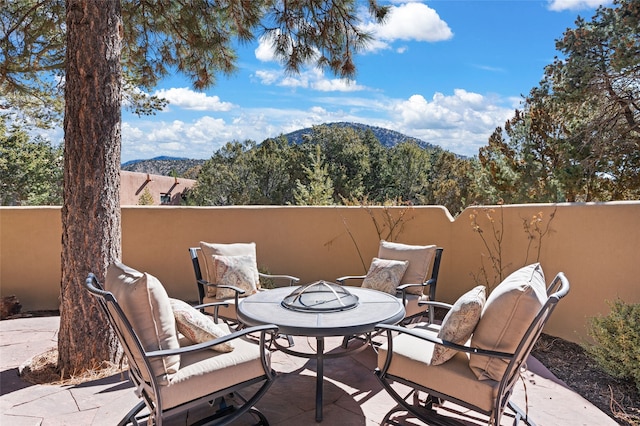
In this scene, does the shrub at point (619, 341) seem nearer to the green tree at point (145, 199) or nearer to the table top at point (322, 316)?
the table top at point (322, 316)

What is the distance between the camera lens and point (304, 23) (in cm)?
489

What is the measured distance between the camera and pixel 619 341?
318 cm

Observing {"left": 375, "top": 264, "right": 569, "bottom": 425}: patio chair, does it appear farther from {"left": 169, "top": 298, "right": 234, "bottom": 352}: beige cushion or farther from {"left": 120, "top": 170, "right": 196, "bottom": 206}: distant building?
{"left": 120, "top": 170, "right": 196, "bottom": 206}: distant building

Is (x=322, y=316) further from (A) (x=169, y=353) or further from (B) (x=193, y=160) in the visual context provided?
(B) (x=193, y=160)

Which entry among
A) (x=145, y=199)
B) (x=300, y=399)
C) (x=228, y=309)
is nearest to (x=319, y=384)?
(x=300, y=399)

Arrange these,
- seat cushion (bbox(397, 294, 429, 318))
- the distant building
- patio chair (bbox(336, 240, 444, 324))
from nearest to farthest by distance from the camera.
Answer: seat cushion (bbox(397, 294, 429, 318)) < patio chair (bbox(336, 240, 444, 324)) < the distant building

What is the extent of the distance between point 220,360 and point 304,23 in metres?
4.00

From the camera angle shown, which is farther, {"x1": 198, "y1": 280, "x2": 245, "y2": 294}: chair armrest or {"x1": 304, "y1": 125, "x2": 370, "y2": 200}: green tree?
{"x1": 304, "y1": 125, "x2": 370, "y2": 200}: green tree

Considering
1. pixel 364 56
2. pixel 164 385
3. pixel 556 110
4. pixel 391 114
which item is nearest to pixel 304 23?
pixel 364 56

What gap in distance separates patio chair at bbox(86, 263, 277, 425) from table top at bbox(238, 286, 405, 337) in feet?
0.77

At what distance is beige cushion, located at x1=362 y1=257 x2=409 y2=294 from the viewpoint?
159 inches

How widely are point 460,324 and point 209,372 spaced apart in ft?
4.53

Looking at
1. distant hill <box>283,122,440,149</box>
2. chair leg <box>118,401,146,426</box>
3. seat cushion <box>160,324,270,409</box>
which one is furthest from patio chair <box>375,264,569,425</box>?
distant hill <box>283,122,440,149</box>

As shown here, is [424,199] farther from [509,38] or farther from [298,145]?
[509,38]
